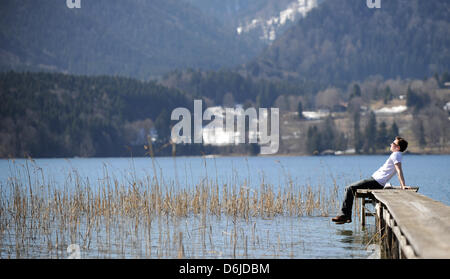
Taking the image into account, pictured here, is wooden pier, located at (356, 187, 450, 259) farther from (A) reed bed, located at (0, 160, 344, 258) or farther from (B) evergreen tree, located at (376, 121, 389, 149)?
(B) evergreen tree, located at (376, 121, 389, 149)

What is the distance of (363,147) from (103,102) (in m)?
58.5

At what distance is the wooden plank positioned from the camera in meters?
7.65

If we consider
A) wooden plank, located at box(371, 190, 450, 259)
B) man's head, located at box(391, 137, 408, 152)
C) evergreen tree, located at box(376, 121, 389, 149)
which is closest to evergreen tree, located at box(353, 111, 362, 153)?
evergreen tree, located at box(376, 121, 389, 149)

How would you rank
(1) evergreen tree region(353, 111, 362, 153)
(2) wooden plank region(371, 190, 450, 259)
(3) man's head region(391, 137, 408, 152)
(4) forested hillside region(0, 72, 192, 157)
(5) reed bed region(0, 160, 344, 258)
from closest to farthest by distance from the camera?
(2) wooden plank region(371, 190, 450, 259), (5) reed bed region(0, 160, 344, 258), (3) man's head region(391, 137, 408, 152), (4) forested hillside region(0, 72, 192, 157), (1) evergreen tree region(353, 111, 362, 153)

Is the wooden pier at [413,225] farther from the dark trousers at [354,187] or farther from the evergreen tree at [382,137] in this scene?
the evergreen tree at [382,137]

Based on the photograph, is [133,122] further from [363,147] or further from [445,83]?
[445,83]

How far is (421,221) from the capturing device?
963 centimetres

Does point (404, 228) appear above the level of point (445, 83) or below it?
below

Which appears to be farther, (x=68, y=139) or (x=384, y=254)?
(x=68, y=139)

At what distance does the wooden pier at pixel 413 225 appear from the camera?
7.79 metres

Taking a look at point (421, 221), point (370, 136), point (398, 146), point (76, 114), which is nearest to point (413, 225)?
point (421, 221)

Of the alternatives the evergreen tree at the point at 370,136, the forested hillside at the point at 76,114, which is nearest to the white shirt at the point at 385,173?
the forested hillside at the point at 76,114
